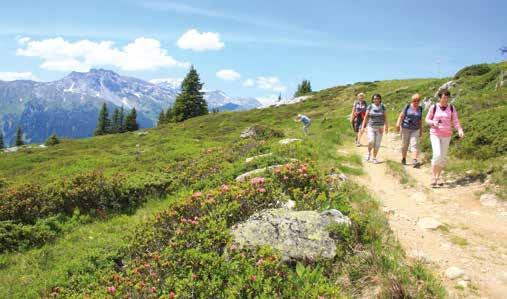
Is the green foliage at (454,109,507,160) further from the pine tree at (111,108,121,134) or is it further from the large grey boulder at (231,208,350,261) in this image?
the pine tree at (111,108,121,134)

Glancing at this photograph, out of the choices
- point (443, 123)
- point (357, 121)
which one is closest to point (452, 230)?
point (443, 123)

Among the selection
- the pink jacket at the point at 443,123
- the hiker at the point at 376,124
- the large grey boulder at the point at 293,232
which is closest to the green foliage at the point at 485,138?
the pink jacket at the point at 443,123

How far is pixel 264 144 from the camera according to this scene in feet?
50.8

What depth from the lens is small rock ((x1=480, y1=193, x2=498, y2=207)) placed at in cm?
976

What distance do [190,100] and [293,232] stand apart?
6763 cm

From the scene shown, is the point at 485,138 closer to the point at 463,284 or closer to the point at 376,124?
the point at 376,124

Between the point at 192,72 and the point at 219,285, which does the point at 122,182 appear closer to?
the point at 219,285

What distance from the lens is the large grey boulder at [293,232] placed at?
249 inches

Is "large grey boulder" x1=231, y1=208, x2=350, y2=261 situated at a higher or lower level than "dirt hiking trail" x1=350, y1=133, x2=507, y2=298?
higher

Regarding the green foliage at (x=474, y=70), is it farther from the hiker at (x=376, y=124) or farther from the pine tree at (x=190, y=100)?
the pine tree at (x=190, y=100)

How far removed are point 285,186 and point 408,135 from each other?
7218mm

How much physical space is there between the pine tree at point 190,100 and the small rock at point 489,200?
64005mm

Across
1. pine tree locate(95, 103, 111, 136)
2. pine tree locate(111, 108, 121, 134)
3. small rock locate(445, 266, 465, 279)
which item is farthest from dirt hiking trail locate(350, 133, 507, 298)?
pine tree locate(111, 108, 121, 134)

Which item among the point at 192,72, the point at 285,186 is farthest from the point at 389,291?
the point at 192,72
